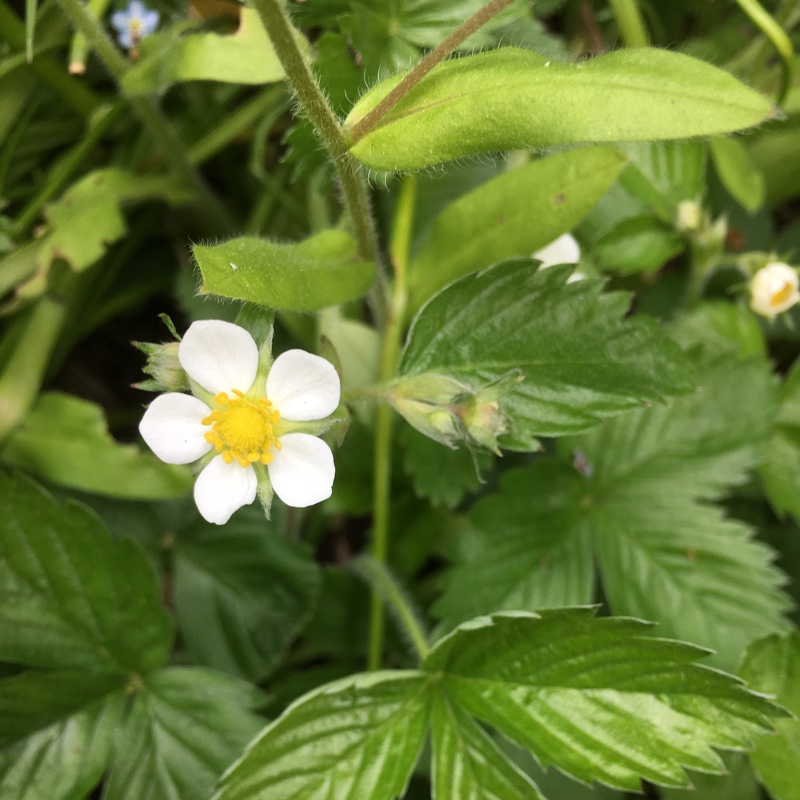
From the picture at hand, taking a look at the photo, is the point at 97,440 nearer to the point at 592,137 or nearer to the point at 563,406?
the point at 563,406

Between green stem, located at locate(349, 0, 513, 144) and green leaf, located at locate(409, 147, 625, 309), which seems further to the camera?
green leaf, located at locate(409, 147, 625, 309)

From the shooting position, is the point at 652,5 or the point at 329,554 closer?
the point at 652,5

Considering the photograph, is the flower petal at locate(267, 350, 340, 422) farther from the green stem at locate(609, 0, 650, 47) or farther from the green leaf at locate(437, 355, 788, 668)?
the green stem at locate(609, 0, 650, 47)

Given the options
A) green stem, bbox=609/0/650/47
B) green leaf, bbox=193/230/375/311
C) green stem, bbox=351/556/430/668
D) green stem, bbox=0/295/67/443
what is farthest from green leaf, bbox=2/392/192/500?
green stem, bbox=609/0/650/47

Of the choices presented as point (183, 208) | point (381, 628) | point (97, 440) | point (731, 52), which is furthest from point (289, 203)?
point (731, 52)

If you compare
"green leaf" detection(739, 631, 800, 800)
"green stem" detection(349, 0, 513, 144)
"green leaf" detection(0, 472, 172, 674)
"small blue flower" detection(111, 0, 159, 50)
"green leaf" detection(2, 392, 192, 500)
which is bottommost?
"green leaf" detection(739, 631, 800, 800)

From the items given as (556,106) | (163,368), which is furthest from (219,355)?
(556,106)

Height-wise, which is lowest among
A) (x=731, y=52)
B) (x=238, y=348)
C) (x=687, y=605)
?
(x=687, y=605)

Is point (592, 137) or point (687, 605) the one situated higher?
point (592, 137)
